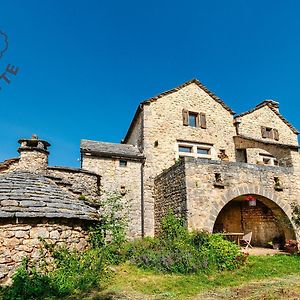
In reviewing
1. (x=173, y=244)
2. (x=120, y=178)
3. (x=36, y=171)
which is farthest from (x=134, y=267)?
(x=120, y=178)

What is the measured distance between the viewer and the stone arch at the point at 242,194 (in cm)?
1168

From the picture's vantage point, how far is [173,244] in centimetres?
965

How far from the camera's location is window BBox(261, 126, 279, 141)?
19.5 m

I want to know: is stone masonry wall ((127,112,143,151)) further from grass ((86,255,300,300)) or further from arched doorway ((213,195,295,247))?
grass ((86,255,300,300))

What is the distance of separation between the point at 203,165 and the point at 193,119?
256 inches

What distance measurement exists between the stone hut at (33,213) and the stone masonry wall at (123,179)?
4.93m

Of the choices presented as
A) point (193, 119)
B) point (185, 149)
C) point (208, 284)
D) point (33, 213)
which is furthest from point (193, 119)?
point (33, 213)

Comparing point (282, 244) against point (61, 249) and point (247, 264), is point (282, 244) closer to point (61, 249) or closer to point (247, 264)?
point (247, 264)

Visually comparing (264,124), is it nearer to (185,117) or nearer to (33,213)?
(185,117)

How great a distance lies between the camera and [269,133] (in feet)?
64.4

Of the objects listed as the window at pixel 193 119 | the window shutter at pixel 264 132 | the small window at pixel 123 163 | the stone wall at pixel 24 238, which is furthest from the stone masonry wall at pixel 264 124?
the stone wall at pixel 24 238

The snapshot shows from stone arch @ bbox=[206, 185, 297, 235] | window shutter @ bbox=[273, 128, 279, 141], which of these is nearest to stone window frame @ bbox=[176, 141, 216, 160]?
stone arch @ bbox=[206, 185, 297, 235]

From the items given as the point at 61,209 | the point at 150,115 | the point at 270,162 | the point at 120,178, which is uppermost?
the point at 150,115

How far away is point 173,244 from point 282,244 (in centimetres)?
708
